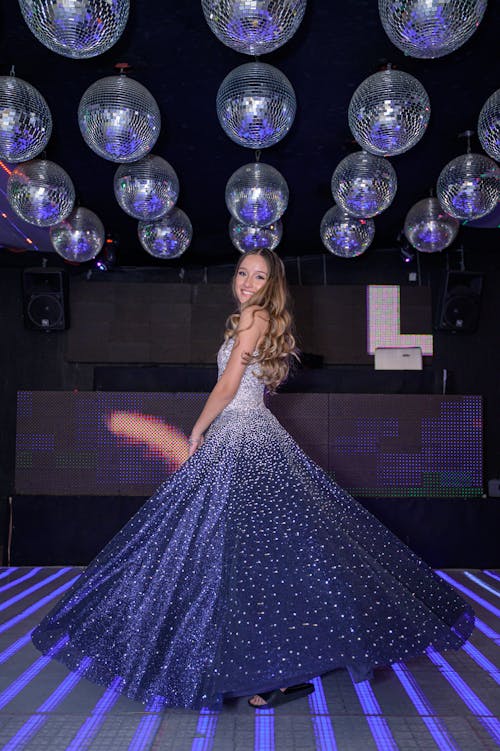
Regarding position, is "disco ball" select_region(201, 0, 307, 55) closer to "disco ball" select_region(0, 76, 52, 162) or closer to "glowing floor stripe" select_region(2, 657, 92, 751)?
"disco ball" select_region(0, 76, 52, 162)

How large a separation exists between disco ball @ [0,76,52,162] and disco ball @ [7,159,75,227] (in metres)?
0.56

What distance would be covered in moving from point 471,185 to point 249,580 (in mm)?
2291

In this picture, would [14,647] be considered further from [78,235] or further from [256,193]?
[78,235]

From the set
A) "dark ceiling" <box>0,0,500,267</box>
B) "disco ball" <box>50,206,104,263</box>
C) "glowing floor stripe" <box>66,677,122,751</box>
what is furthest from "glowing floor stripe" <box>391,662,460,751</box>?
"disco ball" <box>50,206,104,263</box>

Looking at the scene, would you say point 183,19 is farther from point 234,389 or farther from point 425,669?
point 425,669

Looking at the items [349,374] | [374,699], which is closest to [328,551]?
[374,699]

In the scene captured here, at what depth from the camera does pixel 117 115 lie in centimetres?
252

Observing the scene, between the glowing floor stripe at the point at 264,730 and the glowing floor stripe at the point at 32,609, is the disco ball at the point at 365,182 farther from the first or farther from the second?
the glowing floor stripe at the point at 32,609

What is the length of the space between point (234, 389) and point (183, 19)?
168 centimetres

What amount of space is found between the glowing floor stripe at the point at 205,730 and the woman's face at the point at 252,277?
1296mm

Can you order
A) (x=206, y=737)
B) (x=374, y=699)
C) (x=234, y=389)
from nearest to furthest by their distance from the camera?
(x=206, y=737) → (x=374, y=699) → (x=234, y=389)

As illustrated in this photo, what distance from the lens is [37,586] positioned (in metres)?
3.65

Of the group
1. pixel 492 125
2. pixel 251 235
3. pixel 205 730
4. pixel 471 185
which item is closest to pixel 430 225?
pixel 471 185

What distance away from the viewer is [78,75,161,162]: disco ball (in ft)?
8.27
